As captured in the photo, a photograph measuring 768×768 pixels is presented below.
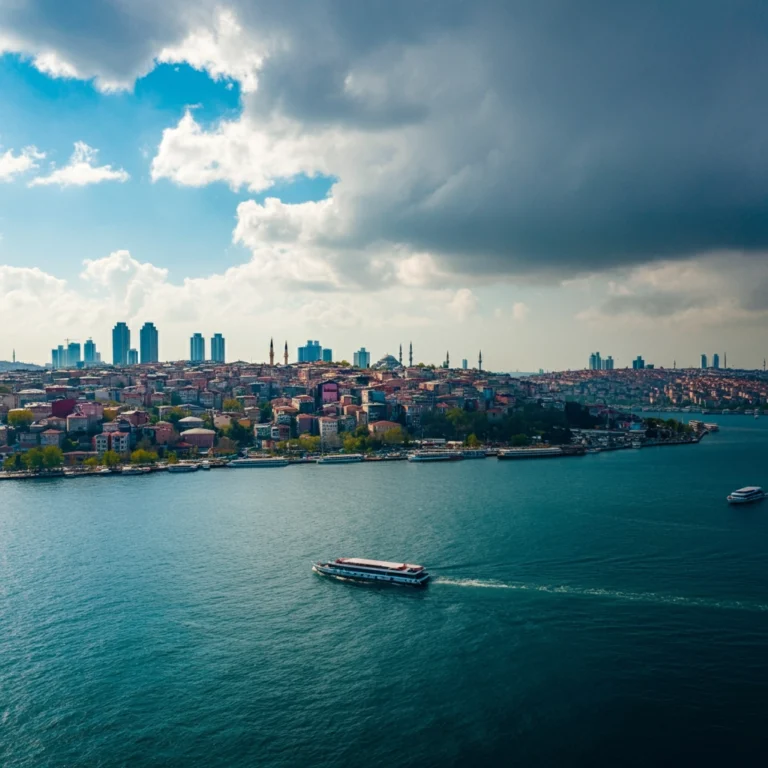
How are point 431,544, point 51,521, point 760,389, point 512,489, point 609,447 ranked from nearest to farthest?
point 431,544, point 51,521, point 512,489, point 609,447, point 760,389

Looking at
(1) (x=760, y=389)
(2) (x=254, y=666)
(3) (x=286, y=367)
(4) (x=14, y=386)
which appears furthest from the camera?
(1) (x=760, y=389)

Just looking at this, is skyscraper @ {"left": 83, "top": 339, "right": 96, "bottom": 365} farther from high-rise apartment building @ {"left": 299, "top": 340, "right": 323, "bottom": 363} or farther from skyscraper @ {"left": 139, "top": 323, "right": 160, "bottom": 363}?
high-rise apartment building @ {"left": 299, "top": 340, "right": 323, "bottom": 363}

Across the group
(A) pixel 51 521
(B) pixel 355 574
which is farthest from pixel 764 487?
(A) pixel 51 521

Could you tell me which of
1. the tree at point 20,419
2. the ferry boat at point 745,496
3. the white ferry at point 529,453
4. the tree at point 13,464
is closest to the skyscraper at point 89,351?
the tree at point 20,419

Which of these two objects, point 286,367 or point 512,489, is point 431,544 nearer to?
point 512,489

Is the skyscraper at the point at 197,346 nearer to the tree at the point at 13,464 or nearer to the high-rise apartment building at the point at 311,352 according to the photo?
the high-rise apartment building at the point at 311,352

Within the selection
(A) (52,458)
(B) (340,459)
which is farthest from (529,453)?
(A) (52,458)
